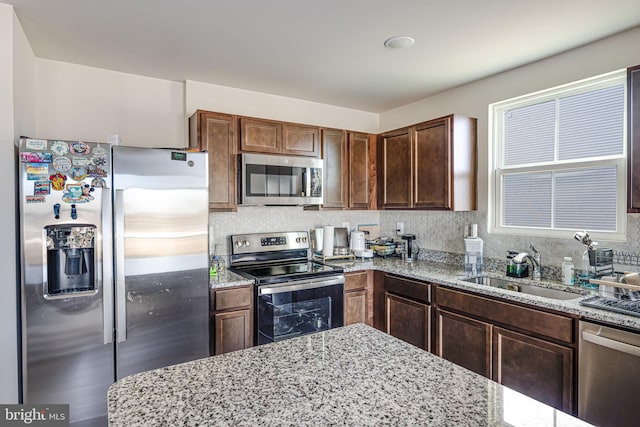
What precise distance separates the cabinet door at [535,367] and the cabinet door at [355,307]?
1190 mm

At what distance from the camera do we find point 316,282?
115 inches

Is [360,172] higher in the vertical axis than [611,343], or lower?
higher

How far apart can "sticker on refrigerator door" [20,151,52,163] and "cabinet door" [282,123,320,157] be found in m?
1.71

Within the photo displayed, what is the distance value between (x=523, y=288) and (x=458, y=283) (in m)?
0.51

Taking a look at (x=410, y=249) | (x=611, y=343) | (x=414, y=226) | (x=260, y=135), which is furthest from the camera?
(x=414, y=226)

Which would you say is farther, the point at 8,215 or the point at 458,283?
the point at 458,283

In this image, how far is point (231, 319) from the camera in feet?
8.59

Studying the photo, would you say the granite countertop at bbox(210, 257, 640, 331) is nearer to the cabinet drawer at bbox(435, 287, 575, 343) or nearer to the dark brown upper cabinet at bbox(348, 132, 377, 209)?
the cabinet drawer at bbox(435, 287, 575, 343)

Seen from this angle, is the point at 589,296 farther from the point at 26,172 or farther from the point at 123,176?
the point at 26,172

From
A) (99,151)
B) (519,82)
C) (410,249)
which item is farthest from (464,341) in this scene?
(99,151)

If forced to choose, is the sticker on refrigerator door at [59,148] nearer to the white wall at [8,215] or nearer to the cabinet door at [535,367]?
the white wall at [8,215]

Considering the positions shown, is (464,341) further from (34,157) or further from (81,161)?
(34,157)

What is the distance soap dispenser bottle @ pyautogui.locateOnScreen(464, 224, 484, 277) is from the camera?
9.78ft

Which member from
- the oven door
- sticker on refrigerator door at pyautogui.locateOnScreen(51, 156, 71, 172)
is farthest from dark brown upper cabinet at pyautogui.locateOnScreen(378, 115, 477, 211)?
sticker on refrigerator door at pyautogui.locateOnScreen(51, 156, 71, 172)
